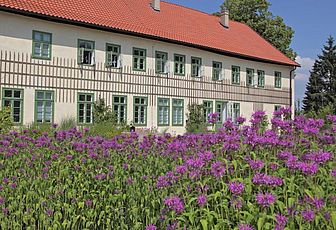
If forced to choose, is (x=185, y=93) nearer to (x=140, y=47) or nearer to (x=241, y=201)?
(x=140, y=47)

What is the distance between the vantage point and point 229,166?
139 inches

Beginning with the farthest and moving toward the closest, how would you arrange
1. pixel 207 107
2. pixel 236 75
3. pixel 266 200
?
pixel 236 75 < pixel 207 107 < pixel 266 200

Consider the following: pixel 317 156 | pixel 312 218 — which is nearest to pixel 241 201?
pixel 312 218

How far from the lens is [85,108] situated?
21.0 meters

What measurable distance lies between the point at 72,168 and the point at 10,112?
14.1 meters

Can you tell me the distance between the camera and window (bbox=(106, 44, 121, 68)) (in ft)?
72.9

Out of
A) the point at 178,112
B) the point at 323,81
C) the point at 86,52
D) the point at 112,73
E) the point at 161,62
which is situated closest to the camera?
the point at 86,52

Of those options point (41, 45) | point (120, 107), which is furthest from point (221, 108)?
point (41, 45)

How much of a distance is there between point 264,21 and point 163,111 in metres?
25.1

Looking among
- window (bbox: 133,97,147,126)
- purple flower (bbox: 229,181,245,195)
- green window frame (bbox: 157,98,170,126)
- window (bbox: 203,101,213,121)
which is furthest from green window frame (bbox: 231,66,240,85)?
purple flower (bbox: 229,181,245,195)

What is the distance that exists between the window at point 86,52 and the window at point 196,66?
8034 mm

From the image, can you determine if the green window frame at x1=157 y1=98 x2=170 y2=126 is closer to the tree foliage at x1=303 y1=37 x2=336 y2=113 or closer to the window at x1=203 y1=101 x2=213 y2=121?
the window at x1=203 y1=101 x2=213 y2=121

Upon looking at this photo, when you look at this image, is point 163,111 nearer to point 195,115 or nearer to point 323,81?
point 195,115

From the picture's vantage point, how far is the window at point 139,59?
23.6 metres
